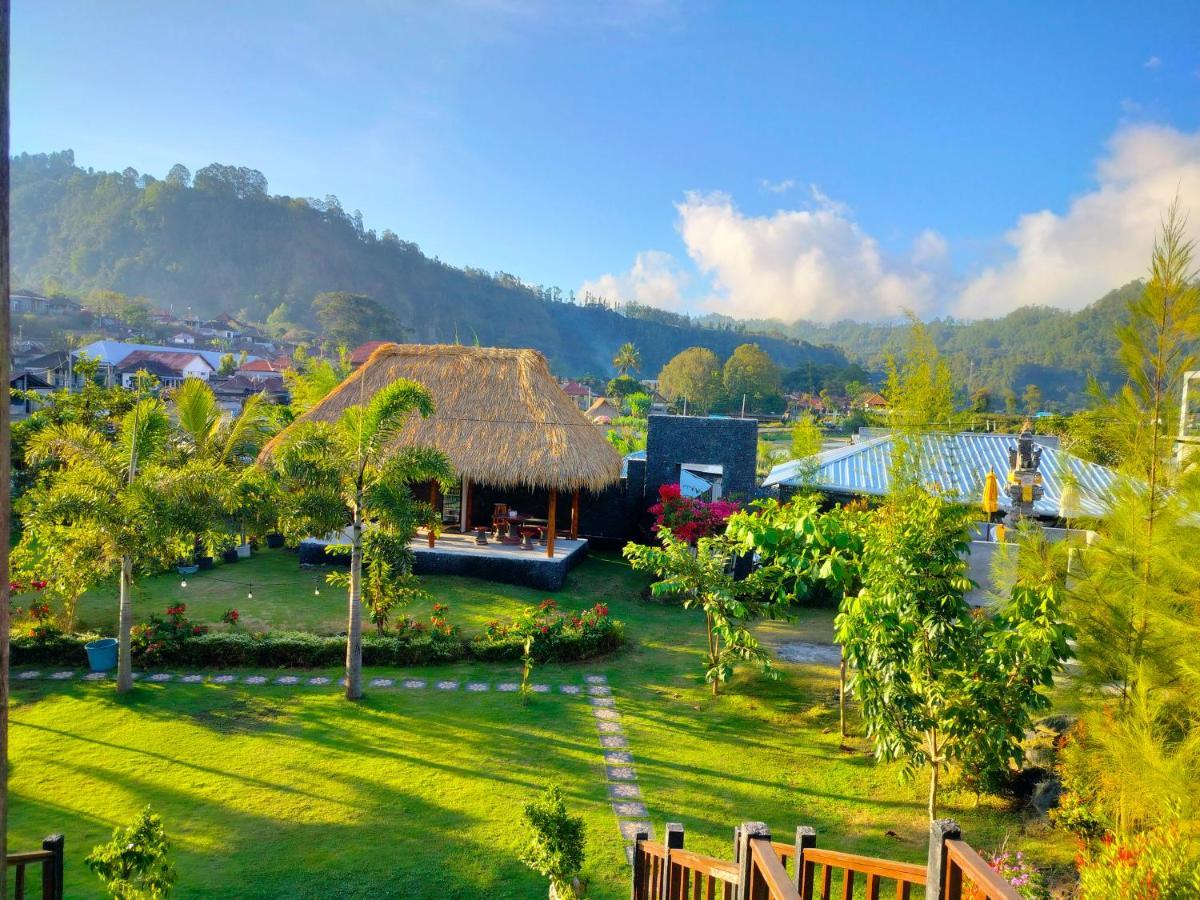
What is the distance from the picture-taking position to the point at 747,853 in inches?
100

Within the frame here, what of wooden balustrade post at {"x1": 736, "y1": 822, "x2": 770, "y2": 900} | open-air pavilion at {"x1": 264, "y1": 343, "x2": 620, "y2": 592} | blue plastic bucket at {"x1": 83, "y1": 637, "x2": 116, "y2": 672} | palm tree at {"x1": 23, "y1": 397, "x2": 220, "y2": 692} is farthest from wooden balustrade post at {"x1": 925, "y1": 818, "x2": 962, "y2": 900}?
open-air pavilion at {"x1": 264, "y1": 343, "x2": 620, "y2": 592}

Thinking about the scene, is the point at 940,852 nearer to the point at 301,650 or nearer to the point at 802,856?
the point at 802,856

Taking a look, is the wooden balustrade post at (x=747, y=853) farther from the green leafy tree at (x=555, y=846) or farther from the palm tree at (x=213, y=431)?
the palm tree at (x=213, y=431)

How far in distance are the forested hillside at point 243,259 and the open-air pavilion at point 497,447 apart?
7398 centimetres

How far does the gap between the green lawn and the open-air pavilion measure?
4482mm

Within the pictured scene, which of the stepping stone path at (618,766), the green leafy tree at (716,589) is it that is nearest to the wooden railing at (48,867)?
the stepping stone path at (618,766)

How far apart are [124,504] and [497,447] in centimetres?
696

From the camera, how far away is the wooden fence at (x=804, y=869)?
6.75 feet

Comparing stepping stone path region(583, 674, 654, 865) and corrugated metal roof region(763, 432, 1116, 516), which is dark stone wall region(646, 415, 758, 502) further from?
stepping stone path region(583, 674, 654, 865)

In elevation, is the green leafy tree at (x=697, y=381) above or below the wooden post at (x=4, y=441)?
above

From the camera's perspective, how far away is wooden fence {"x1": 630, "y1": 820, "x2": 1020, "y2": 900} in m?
2.06

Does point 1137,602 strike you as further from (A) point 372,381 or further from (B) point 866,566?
(A) point 372,381

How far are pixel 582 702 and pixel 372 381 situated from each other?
31.3 ft

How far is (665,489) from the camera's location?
13820 millimetres
